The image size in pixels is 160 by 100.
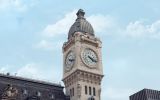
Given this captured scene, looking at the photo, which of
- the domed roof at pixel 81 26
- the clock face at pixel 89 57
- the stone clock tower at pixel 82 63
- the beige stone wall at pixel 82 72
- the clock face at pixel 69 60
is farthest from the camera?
the domed roof at pixel 81 26

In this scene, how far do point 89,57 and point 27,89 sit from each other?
968 inches

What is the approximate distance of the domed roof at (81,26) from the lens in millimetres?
150788

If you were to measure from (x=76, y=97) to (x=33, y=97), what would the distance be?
15544 millimetres

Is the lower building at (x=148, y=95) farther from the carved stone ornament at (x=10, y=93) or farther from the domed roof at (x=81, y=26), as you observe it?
the carved stone ornament at (x=10, y=93)

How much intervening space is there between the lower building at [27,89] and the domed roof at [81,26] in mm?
21058

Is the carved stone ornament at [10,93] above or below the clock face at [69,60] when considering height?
below

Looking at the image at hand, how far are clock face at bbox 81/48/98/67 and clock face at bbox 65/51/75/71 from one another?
3.87 m

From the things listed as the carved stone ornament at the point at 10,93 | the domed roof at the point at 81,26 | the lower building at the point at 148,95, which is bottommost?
the carved stone ornament at the point at 10,93

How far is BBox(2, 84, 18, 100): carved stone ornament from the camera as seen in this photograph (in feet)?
414

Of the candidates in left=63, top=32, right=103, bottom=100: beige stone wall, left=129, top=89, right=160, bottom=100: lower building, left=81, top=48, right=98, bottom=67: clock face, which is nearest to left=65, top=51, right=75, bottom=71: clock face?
left=63, top=32, right=103, bottom=100: beige stone wall

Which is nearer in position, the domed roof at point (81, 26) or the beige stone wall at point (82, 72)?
the beige stone wall at point (82, 72)

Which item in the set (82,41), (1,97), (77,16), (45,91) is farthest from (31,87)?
(77,16)

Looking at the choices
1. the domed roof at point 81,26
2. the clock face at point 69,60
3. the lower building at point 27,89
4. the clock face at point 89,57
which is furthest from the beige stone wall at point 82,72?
the lower building at point 27,89

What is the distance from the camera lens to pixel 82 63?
143 meters
